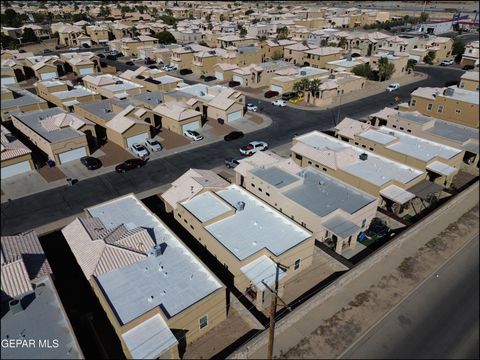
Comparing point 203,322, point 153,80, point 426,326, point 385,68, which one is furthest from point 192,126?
point 385,68

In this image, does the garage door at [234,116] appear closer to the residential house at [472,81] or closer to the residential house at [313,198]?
the residential house at [313,198]

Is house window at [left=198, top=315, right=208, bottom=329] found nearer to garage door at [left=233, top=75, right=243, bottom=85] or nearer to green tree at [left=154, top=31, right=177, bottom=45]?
garage door at [left=233, top=75, right=243, bottom=85]

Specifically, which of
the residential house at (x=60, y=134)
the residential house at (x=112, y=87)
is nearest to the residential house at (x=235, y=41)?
the residential house at (x=112, y=87)

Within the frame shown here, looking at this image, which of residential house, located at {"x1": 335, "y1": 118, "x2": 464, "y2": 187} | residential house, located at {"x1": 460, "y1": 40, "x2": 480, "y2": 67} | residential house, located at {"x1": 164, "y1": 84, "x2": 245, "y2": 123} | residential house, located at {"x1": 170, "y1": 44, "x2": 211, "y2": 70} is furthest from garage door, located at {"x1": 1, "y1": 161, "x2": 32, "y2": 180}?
residential house, located at {"x1": 460, "y1": 40, "x2": 480, "y2": 67}

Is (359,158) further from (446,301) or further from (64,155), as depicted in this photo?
(64,155)

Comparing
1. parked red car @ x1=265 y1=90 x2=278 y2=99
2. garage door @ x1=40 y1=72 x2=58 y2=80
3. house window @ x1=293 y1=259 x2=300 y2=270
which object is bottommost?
house window @ x1=293 y1=259 x2=300 y2=270

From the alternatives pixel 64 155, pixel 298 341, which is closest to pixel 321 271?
pixel 298 341

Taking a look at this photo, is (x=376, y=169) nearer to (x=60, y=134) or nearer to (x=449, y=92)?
(x=449, y=92)
